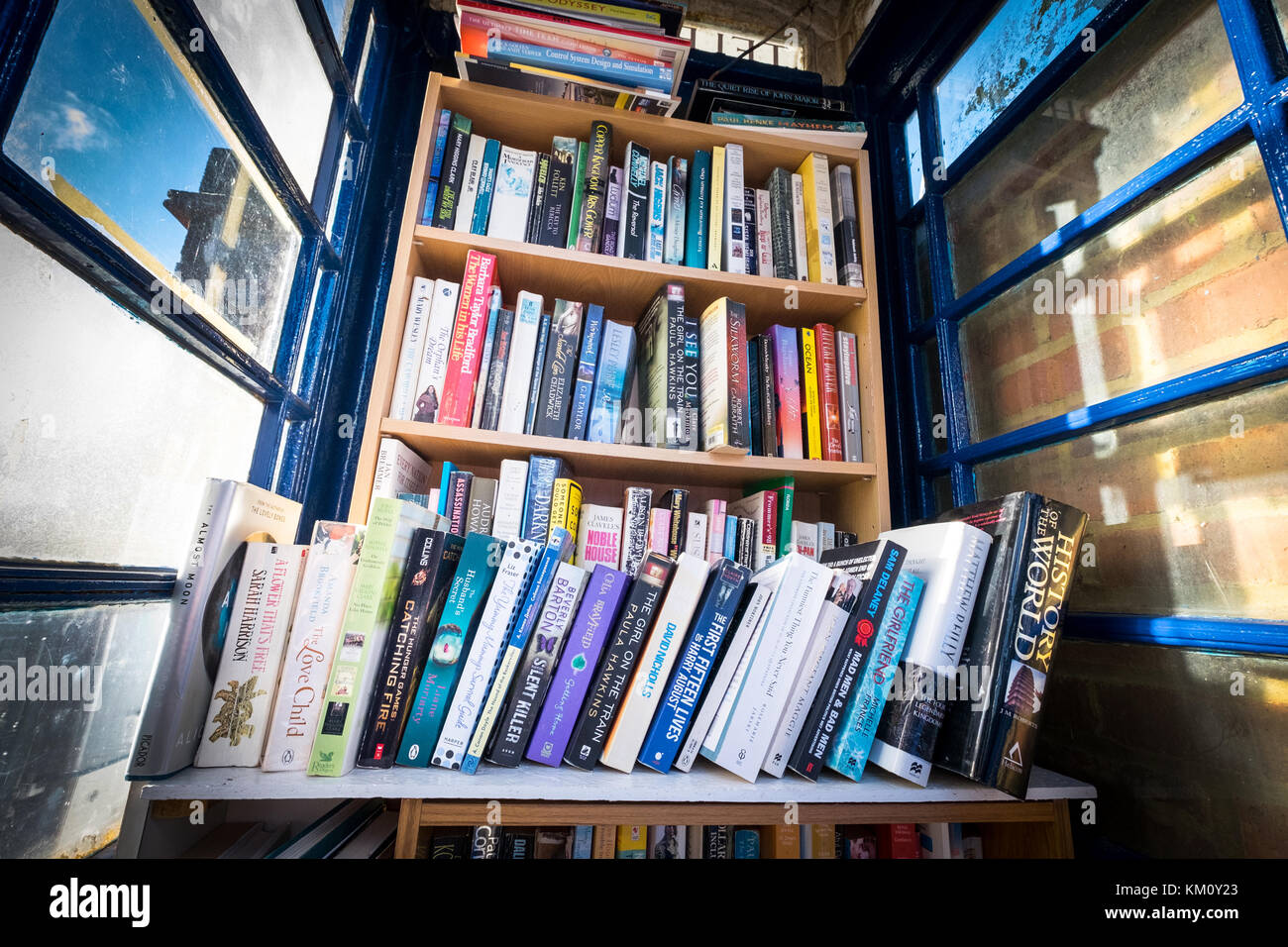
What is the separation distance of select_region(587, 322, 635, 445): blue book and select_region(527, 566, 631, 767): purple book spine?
40 centimetres

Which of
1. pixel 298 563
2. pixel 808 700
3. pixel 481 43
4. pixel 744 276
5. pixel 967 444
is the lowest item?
pixel 808 700

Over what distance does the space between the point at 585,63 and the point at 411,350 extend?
0.73 metres

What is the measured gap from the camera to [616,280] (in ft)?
4.09

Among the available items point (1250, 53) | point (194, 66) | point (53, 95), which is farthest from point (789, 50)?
point (53, 95)

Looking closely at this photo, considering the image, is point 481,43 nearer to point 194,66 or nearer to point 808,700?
point 194,66

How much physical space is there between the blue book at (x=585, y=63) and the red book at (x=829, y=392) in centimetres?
65

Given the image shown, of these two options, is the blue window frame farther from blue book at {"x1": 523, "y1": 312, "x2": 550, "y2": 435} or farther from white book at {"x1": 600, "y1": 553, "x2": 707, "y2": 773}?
blue book at {"x1": 523, "y1": 312, "x2": 550, "y2": 435}

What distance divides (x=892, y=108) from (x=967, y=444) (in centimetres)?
111

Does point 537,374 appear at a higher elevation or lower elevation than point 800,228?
lower

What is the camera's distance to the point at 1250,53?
796 mm

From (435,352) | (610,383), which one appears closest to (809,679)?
(610,383)

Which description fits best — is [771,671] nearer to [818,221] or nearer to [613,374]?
[613,374]

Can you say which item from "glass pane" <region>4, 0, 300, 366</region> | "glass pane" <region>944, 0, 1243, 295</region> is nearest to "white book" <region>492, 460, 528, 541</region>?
"glass pane" <region>4, 0, 300, 366</region>

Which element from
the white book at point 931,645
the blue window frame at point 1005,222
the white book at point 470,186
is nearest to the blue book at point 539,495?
the white book at point 470,186
